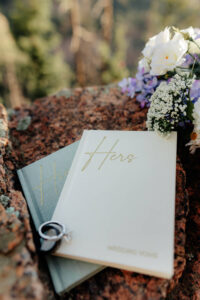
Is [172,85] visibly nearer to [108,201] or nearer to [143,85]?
[143,85]

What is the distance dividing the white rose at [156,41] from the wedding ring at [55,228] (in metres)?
1.08

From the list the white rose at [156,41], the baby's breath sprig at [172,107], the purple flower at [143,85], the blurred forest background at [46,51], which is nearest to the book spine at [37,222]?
the baby's breath sprig at [172,107]

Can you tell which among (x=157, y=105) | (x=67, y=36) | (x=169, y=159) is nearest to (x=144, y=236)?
(x=169, y=159)

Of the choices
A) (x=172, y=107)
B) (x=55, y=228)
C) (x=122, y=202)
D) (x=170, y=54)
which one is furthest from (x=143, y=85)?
(x=55, y=228)

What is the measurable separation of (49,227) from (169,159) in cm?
63

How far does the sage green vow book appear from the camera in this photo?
0.82 meters

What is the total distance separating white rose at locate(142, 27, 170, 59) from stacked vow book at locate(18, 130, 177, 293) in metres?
0.51

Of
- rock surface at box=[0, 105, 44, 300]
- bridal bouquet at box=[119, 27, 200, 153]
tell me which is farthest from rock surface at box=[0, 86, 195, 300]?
bridal bouquet at box=[119, 27, 200, 153]

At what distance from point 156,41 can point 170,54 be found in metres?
0.12

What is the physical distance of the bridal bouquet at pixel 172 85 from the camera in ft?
3.52

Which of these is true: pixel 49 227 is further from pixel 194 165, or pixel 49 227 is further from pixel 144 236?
pixel 194 165

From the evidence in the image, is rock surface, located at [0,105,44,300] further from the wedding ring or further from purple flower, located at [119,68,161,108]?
purple flower, located at [119,68,161,108]

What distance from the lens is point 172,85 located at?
1118 millimetres

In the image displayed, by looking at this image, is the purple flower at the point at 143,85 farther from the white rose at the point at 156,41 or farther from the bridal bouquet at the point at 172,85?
the white rose at the point at 156,41
